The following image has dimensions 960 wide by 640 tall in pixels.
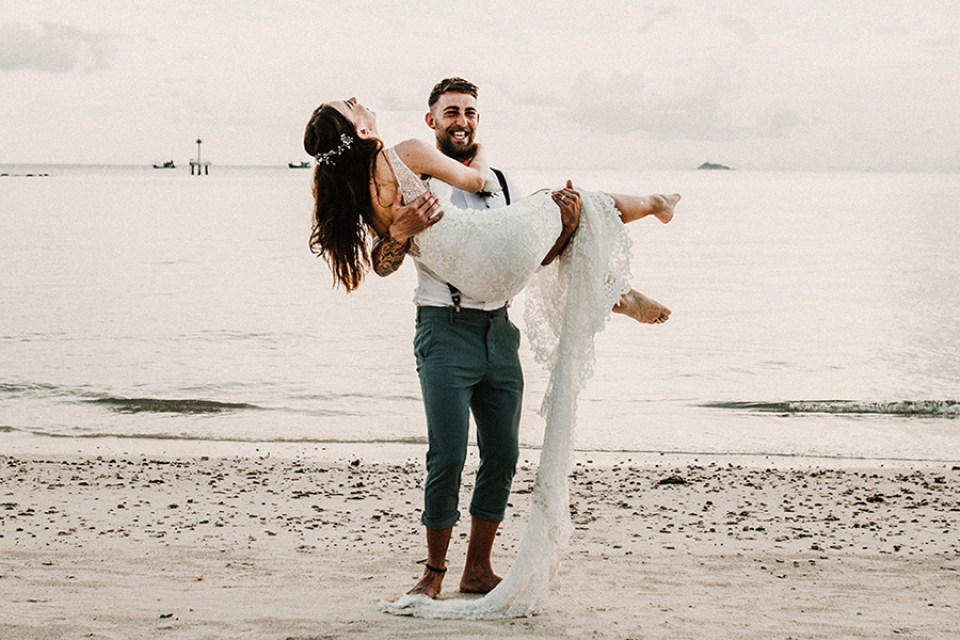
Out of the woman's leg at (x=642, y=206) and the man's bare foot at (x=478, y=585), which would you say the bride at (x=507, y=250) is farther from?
the man's bare foot at (x=478, y=585)

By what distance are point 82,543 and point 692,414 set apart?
7.13 metres

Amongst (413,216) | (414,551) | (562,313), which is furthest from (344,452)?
(413,216)

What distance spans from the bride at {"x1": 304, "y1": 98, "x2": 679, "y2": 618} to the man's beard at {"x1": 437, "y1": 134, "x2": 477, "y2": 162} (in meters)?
0.06

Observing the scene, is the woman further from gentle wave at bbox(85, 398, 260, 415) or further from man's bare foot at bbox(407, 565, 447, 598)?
gentle wave at bbox(85, 398, 260, 415)

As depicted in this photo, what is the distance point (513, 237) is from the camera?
369 centimetres

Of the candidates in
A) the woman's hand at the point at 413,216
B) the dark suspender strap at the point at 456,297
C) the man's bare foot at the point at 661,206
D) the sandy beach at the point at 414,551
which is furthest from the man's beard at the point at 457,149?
the sandy beach at the point at 414,551

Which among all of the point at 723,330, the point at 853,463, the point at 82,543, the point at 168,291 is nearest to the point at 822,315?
the point at 723,330

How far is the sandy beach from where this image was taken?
4.02 meters

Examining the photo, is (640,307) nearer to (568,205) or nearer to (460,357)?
(568,205)

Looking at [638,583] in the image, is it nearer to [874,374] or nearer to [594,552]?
[594,552]

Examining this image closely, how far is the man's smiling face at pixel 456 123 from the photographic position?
12.9 feet

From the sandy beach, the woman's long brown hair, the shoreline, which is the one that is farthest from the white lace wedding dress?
the shoreline

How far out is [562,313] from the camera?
4184 millimetres

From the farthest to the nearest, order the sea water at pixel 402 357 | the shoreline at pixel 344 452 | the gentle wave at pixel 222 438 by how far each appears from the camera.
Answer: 1. the sea water at pixel 402 357
2. the gentle wave at pixel 222 438
3. the shoreline at pixel 344 452
